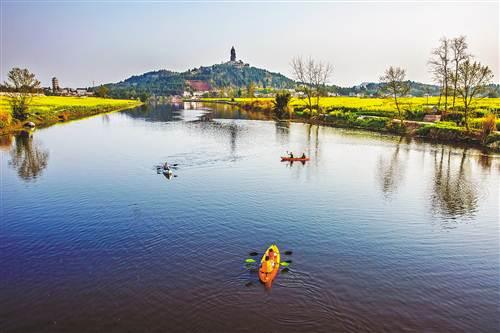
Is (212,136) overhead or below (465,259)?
overhead

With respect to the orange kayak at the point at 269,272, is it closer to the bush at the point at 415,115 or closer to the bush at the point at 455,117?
the bush at the point at 455,117

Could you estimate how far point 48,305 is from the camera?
1623 centimetres

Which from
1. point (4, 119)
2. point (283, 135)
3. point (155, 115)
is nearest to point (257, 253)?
point (283, 135)

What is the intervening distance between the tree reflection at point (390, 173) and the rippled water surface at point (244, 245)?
28 cm

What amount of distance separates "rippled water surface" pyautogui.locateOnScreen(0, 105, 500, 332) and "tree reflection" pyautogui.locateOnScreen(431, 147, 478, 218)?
195mm

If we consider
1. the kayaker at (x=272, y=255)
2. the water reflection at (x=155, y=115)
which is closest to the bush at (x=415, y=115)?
the water reflection at (x=155, y=115)

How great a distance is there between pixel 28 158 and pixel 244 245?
36.0 metres

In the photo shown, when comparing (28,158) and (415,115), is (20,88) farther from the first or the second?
(415,115)

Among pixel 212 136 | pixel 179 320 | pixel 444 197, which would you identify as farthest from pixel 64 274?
pixel 212 136

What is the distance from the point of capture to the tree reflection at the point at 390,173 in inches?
1369

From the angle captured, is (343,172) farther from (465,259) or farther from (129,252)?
(129,252)

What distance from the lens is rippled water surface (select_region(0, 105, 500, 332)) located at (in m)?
15.7

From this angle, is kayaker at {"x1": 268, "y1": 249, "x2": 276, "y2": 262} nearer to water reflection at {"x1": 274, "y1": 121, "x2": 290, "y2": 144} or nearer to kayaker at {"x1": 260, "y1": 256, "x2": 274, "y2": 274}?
kayaker at {"x1": 260, "y1": 256, "x2": 274, "y2": 274}

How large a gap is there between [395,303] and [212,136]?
52.7 meters
